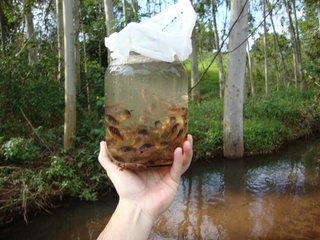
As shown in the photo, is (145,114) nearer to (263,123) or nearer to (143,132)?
(143,132)

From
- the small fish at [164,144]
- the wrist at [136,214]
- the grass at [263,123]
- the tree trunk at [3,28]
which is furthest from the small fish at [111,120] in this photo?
the tree trunk at [3,28]

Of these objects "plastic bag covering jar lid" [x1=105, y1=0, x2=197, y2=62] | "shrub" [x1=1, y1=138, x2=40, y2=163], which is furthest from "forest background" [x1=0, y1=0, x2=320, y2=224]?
"plastic bag covering jar lid" [x1=105, y1=0, x2=197, y2=62]

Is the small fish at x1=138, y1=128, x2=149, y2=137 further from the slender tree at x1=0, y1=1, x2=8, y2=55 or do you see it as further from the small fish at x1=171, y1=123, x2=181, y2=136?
the slender tree at x1=0, y1=1, x2=8, y2=55

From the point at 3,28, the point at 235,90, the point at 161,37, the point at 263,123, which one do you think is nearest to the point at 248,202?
the point at 235,90

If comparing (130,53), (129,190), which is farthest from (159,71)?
(129,190)

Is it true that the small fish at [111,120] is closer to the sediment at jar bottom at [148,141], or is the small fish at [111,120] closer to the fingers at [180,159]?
the sediment at jar bottom at [148,141]

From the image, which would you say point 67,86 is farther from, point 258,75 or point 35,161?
point 258,75
